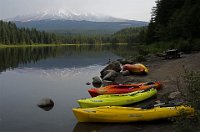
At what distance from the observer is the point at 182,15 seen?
150 feet

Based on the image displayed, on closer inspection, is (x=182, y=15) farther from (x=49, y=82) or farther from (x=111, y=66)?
(x=49, y=82)

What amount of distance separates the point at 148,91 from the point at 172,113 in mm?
4989

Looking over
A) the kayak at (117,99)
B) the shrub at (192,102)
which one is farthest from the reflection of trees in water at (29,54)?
the shrub at (192,102)

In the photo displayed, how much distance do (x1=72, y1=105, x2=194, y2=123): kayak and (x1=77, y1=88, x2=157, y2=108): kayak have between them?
1597 millimetres

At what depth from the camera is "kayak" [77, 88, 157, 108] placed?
1616 cm

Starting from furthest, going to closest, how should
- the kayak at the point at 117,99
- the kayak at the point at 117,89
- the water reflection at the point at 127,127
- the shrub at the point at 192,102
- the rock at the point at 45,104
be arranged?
the kayak at the point at 117,89 < the rock at the point at 45,104 < the kayak at the point at 117,99 < the water reflection at the point at 127,127 < the shrub at the point at 192,102

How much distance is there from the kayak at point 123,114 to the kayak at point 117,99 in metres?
1.60

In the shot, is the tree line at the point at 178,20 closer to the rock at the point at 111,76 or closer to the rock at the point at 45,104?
the rock at the point at 111,76

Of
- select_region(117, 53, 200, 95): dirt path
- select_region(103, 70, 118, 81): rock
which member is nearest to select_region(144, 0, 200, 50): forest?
select_region(117, 53, 200, 95): dirt path

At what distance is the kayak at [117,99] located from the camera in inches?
636

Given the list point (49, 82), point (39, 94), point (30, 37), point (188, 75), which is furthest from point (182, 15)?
point (30, 37)

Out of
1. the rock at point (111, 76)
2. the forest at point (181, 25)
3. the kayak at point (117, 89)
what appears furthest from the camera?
the forest at point (181, 25)

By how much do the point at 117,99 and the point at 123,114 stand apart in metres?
2.86

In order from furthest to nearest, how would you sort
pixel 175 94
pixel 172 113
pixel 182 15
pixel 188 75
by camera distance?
pixel 182 15
pixel 175 94
pixel 172 113
pixel 188 75
